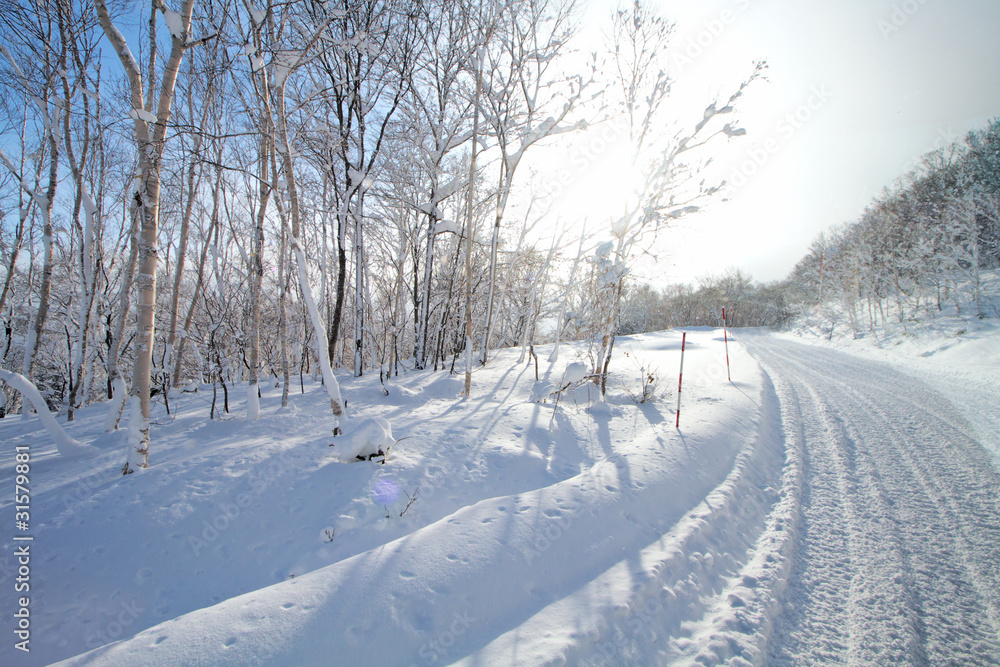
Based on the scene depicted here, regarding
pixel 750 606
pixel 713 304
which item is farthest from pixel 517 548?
pixel 713 304

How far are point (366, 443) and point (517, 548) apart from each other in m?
2.23

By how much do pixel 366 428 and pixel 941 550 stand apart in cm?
531

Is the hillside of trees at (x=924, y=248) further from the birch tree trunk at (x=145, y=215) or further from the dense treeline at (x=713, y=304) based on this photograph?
the birch tree trunk at (x=145, y=215)

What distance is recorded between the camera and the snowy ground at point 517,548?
2020 mm

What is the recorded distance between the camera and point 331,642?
1908 millimetres

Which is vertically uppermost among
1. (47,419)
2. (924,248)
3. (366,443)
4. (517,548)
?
(924,248)

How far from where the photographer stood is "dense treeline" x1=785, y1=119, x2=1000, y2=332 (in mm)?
16625

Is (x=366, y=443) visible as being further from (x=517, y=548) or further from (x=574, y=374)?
(x=574, y=374)

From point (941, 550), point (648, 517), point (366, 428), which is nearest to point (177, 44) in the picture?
point (366, 428)

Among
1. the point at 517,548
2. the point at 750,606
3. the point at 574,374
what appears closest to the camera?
the point at 750,606

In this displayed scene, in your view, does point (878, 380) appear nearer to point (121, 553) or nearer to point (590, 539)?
point (590, 539)

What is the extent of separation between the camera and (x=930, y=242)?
1781 cm

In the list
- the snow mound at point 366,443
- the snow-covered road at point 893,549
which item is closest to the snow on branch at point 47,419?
the snow mound at point 366,443

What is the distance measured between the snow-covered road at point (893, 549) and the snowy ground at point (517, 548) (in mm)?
18
